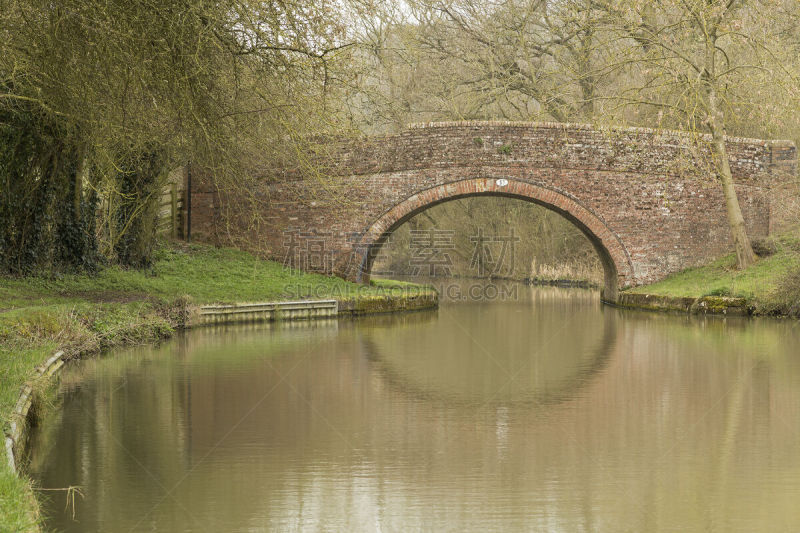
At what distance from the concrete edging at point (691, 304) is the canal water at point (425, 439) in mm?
4277

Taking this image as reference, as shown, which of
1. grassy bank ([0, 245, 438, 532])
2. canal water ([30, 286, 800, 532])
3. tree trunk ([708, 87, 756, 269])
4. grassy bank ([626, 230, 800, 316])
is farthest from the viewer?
tree trunk ([708, 87, 756, 269])

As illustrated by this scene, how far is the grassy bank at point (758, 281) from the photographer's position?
13742mm

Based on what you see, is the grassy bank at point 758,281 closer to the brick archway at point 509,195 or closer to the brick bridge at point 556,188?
the brick bridge at point 556,188

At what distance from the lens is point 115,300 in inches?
448

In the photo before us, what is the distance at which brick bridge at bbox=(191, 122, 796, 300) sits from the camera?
17.2 m

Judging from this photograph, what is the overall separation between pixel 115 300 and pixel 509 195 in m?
8.60

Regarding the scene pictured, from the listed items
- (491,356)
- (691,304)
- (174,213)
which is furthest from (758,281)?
(174,213)

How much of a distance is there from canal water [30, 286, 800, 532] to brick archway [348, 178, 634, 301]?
6831mm

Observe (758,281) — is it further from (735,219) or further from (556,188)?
(556,188)

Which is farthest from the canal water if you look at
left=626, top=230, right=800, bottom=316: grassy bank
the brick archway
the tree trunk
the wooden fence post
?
the wooden fence post

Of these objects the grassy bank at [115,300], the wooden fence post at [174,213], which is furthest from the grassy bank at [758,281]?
the wooden fence post at [174,213]

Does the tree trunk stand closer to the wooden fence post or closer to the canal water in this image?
the canal water

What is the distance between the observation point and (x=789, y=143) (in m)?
18.1

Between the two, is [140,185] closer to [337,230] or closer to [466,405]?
[337,230]
